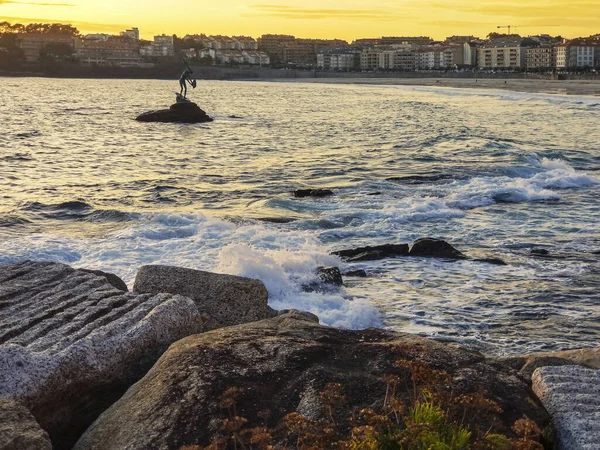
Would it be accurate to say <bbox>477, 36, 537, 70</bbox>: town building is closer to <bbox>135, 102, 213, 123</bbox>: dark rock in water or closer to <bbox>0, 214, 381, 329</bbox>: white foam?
<bbox>135, 102, 213, 123</bbox>: dark rock in water

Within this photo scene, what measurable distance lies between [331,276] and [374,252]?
202 cm

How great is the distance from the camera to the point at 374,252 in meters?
12.8

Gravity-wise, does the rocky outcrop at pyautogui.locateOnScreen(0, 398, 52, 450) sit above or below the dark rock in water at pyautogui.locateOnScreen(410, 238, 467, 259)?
above

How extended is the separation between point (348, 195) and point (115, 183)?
7.10 m

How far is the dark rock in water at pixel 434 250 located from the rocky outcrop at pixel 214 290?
18.5 feet

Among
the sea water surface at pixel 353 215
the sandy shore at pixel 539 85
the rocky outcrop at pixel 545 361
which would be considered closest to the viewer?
the rocky outcrop at pixel 545 361

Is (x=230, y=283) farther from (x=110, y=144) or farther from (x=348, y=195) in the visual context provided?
(x=110, y=144)

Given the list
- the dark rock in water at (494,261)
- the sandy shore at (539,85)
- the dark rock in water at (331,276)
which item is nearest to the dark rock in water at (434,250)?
the dark rock in water at (494,261)

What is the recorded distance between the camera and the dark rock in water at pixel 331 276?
430 inches

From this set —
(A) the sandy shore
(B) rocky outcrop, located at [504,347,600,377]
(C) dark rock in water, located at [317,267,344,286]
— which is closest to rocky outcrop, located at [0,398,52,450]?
(B) rocky outcrop, located at [504,347,600,377]

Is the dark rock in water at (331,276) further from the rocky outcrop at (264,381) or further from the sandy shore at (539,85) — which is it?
the sandy shore at (539,85)

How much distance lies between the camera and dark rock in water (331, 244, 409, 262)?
12.7 metres

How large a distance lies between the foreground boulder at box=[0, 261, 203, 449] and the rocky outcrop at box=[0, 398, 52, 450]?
0.49 meters

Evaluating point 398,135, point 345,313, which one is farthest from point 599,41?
point 345,313
